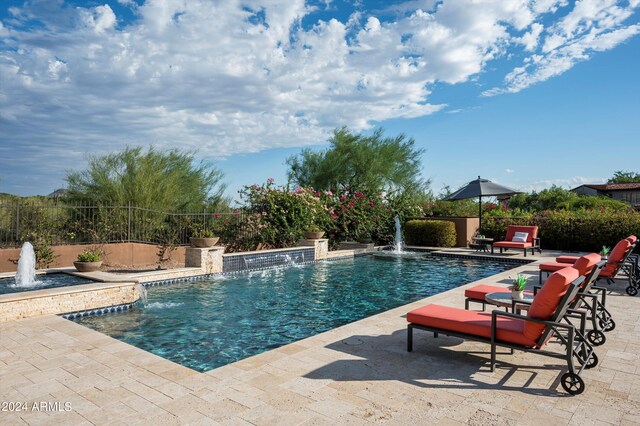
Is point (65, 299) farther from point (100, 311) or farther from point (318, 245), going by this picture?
point (318, 245)

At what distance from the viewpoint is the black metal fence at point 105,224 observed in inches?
436

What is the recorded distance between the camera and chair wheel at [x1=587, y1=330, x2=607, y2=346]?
15.3 ft

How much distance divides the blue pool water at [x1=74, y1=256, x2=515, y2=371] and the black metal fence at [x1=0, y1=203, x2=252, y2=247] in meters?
3.18

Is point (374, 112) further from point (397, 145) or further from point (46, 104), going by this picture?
point (46, 104)

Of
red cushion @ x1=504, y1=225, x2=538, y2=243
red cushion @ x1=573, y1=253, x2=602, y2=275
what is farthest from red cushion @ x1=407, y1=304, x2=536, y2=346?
red cushion @ x1=504, y1=225, x2=538, y2=243

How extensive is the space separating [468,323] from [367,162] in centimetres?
1947

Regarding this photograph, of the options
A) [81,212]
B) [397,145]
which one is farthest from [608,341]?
[397,145]

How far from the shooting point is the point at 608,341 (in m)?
4.83

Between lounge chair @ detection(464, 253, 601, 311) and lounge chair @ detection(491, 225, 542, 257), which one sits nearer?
lounge chair @ detection(464, 253, 601, 311)

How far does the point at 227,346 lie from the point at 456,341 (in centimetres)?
275

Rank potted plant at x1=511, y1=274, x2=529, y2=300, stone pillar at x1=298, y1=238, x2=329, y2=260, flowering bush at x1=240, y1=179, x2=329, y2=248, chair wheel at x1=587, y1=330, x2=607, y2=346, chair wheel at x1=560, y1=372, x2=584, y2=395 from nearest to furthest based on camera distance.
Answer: chair wheel at x1=560, y1=372, x2=584, y2=395 → chair wheel at x1=587, y1=330, x2=607, y2=346 → potted plant at x1=511, y1=274, x2=529, y2=300 → flowering bush at x1=240, y1=179, x2=329, y2=248 → stone pillar at x1=298, y1=238, x2=329, y2=260

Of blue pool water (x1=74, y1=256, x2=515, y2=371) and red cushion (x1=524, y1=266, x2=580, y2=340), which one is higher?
red cushion (x1=524, y1=266, x2=580, y2=340)

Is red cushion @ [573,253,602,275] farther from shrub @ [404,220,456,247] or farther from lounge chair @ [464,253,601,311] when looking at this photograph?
shrub @ [404,220,456,247]

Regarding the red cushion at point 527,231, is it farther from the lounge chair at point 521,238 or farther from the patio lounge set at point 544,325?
the patio lounge set at point 544,325
